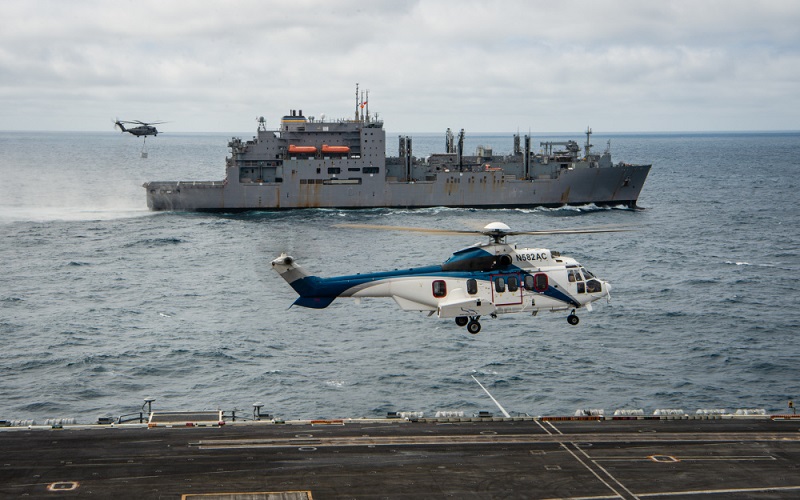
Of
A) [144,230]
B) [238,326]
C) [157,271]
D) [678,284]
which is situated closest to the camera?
[238,326]

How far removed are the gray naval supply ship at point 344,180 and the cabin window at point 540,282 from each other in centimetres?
7235

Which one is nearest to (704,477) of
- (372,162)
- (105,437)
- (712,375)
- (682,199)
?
(712,375)

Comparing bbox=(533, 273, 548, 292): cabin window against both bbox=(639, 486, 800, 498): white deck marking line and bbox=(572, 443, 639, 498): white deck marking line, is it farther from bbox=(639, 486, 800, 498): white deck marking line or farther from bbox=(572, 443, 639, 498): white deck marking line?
bbox=(639, 486, 800, 498): white deck marking line

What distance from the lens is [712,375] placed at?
160 ft

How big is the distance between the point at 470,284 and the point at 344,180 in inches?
2933

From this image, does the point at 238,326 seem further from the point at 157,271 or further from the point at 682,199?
the point at 682,199

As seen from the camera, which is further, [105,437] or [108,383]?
[108,383]

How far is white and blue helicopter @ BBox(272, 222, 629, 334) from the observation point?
31.6 meters

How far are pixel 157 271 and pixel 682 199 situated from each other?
84.3 metres

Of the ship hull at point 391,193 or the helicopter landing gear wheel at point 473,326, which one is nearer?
the helicopter landing gear wheel at point 473,326

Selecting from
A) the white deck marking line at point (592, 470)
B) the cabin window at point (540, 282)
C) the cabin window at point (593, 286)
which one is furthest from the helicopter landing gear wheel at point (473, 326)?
the white deck marking line at point (592, 470)

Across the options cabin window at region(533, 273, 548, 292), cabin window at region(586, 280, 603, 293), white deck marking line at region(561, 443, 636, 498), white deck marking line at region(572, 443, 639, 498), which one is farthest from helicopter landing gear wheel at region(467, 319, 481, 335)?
white deck marking line at region(572, 443, 639, 498)

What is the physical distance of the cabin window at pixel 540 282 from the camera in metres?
32.8

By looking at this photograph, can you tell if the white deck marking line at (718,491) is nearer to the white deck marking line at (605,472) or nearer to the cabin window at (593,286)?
the white deck marking line at (605,472)
